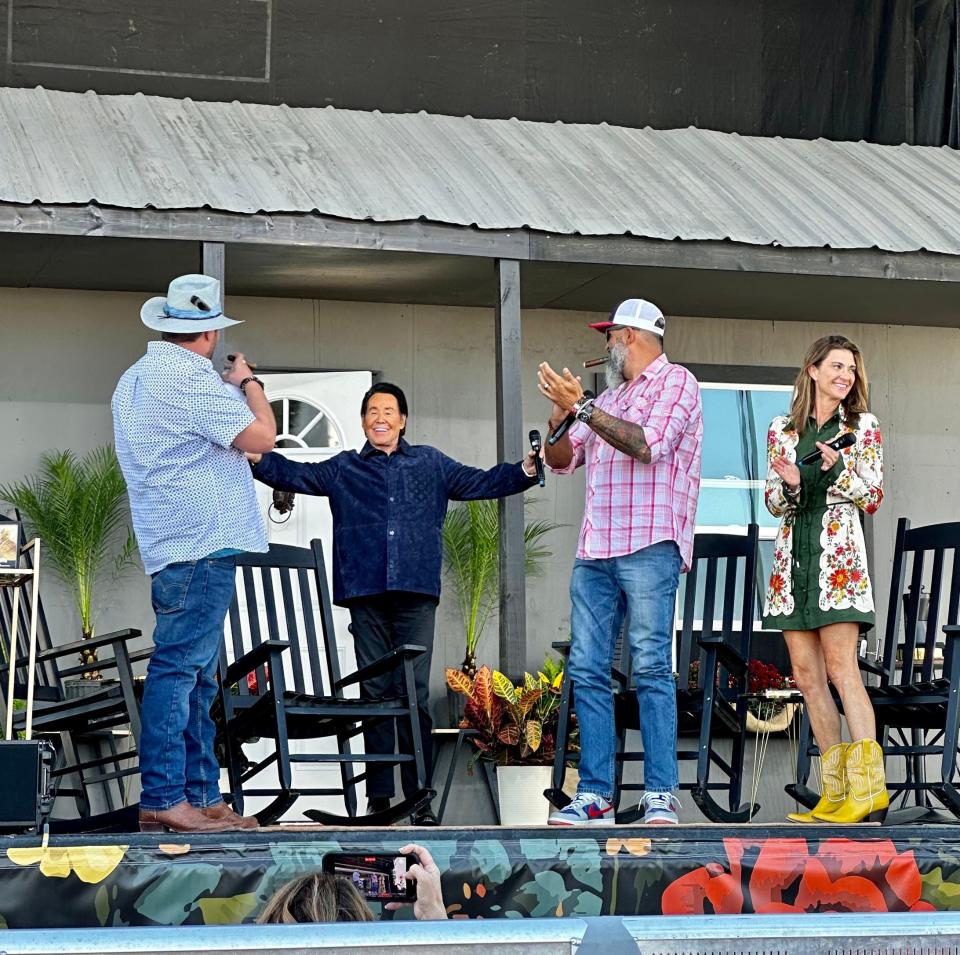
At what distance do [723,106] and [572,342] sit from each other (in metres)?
1.57

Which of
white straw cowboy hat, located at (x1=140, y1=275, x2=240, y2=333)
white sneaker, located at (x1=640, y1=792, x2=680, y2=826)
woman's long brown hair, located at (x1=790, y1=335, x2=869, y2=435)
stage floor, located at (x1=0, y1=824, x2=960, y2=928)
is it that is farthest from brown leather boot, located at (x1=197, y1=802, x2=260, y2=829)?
woman's long brown hair, located at (x1=790, y1=335, x2=869, y2=435)

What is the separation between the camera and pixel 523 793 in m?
6.20

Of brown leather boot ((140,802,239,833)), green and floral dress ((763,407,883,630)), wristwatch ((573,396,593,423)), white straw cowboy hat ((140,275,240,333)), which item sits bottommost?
brown leather boot ((140,802,239,833))

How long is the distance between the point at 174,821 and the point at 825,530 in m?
2.00

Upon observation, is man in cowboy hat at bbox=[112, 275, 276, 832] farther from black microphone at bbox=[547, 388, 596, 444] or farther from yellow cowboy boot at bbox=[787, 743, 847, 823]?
yellow cowboy boot at bbox=[787, 743, 847, 823]

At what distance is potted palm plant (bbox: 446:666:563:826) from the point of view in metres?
6.14

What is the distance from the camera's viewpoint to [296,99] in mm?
7605

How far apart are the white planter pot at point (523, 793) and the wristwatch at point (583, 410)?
6.94 feet

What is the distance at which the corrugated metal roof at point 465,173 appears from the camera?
606 cm

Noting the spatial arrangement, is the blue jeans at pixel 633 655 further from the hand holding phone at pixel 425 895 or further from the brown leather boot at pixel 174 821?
the hand holding phone at pixel 425 895

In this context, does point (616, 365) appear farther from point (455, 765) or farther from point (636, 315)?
point (455, 765)

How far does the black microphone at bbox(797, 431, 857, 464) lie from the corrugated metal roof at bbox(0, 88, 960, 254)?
1807mm

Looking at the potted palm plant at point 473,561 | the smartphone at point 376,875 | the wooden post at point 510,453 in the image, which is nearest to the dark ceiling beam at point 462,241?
the wooden post at point 510,453

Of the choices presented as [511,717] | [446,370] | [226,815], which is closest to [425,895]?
[226,815]
